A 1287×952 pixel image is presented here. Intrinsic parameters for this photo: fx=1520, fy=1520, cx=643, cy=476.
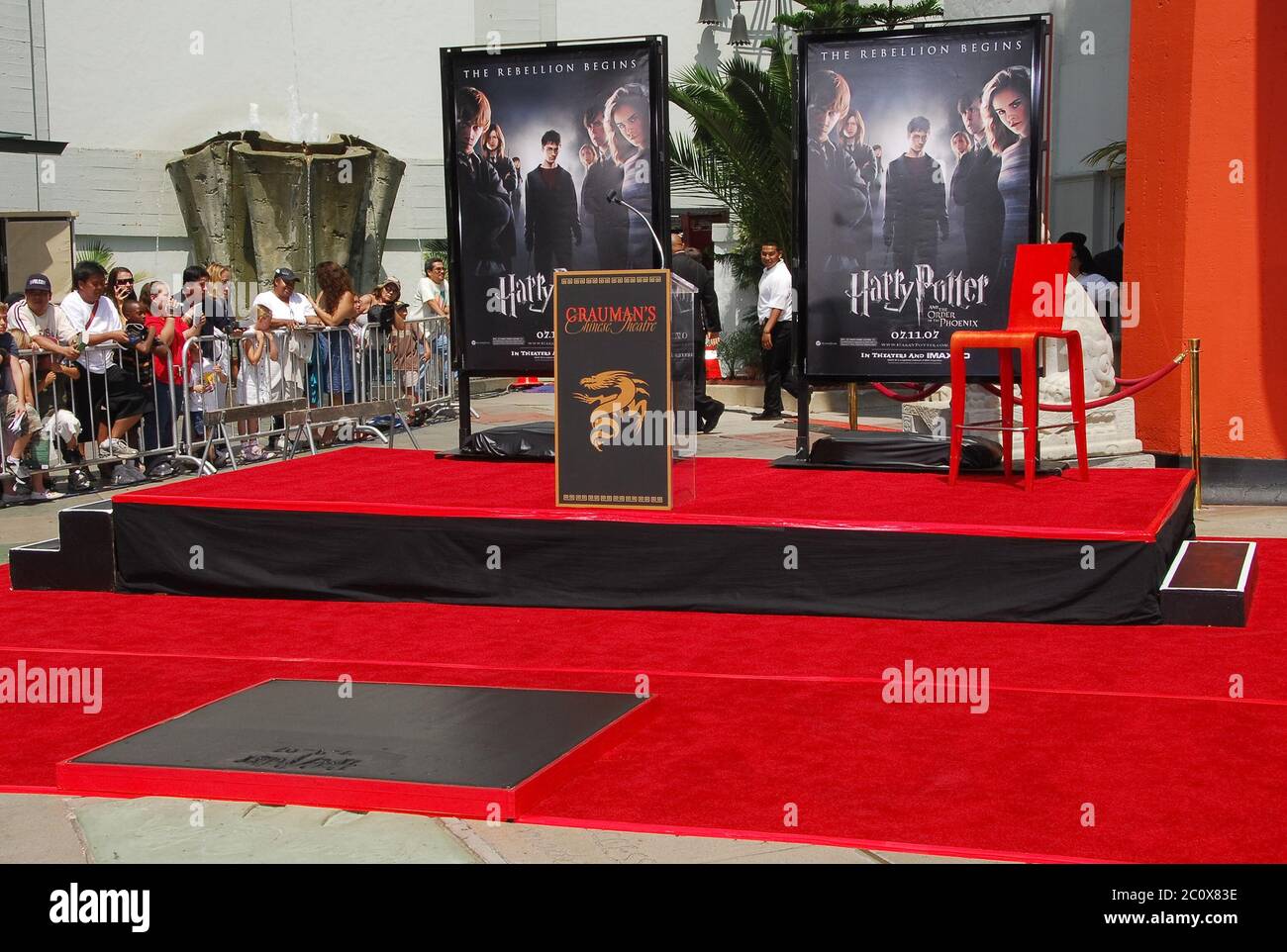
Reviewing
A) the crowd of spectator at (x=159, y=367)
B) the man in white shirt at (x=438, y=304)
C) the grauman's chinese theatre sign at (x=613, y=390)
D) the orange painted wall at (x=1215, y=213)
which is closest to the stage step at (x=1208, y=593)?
the grauman's chinese theatre sign at (x=613, y=390)

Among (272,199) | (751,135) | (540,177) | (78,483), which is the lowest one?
(78,483)

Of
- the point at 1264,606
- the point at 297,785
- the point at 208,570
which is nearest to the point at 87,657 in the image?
the point at 208,570

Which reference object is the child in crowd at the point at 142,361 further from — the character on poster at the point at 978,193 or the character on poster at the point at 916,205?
the character on poster at the point at 978,193

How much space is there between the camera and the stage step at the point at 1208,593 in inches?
261

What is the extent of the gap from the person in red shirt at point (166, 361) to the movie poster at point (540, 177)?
134 inches

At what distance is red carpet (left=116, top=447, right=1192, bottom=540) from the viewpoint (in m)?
6.93

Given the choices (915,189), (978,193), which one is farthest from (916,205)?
(978,193)

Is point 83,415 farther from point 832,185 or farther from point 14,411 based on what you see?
point 832,185

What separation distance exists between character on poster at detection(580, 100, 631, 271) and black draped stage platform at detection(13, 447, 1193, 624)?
5.84ft

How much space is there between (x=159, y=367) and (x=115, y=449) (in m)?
0.84

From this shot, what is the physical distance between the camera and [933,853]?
4066mm

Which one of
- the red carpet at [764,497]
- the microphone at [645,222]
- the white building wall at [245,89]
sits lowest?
the red carpet at [764,497]

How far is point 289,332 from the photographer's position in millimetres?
13453

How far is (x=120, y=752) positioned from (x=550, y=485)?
3.57m
